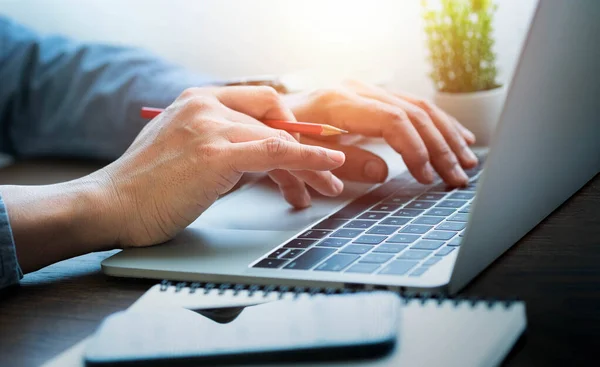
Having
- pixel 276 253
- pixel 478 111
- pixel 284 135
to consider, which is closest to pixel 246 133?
pixel 284 135

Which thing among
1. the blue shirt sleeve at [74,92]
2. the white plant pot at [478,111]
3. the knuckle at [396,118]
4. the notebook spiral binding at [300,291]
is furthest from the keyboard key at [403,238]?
the blue shirt sleeve at [74,92]

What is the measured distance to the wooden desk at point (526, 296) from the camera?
434mm

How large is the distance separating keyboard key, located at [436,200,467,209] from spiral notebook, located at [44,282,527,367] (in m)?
0.23

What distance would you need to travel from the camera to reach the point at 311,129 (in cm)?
75

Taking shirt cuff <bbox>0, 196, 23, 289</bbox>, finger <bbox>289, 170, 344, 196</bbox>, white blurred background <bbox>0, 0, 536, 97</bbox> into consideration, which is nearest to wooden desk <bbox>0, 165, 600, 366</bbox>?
shirt cuff <bbox>0, 196, 23, 289</bbox>

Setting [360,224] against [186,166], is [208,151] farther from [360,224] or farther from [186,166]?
[360,224]

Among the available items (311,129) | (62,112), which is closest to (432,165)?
(311,129)

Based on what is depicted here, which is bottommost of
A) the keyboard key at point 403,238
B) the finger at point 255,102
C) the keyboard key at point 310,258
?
the keyboard key at point 310,258

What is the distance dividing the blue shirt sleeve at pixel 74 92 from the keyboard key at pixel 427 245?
56 cm

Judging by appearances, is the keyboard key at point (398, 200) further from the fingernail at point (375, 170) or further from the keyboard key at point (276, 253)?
the keyboard key at point (276, 253)

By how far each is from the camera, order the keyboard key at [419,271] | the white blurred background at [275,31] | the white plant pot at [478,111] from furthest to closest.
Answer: the white blurred background at [275,31] < the white plant pot at [478,111] < the keyboard key at [419,271]

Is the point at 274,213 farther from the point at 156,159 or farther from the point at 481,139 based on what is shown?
the point at 481,139

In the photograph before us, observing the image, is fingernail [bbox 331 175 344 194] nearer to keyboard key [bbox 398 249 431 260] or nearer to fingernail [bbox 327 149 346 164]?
fingernail [bbox 327 149 346 164]

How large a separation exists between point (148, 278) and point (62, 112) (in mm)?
656
